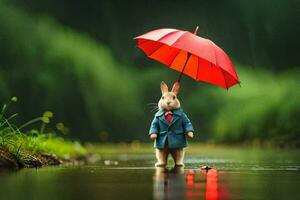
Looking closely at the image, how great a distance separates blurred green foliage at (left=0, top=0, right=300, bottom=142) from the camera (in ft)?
64.8

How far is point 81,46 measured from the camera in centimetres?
2088

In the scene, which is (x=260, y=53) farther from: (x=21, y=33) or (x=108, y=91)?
(x=21, y=33)

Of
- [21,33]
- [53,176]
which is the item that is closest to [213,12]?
[21,33]

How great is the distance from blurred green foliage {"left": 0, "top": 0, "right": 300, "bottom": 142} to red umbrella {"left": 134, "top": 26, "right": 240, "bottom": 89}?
869 centimetres

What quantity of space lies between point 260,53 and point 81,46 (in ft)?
15.5

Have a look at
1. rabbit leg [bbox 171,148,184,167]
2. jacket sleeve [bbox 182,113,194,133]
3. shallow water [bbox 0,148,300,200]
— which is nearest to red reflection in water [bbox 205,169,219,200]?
shallow water [bbox 0,148,300,200]

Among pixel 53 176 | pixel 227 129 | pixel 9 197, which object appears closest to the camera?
pixel 9 197

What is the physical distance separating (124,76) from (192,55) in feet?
38.3

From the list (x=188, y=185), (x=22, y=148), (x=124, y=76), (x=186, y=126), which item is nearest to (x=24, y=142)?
(x=22, y=148)

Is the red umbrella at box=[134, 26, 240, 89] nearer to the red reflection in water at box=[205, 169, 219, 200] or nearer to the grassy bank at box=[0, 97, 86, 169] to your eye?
the red reflection in water at box=[205, 169, 219, 200]

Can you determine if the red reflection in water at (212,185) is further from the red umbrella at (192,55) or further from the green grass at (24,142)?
the green grass at (24,142)

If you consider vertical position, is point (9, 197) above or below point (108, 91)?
below

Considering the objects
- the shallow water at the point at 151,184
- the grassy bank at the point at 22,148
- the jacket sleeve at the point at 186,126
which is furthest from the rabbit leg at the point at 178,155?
the grassy bank at the point at 22,148

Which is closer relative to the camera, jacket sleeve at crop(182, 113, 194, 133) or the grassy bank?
the grassy bank
